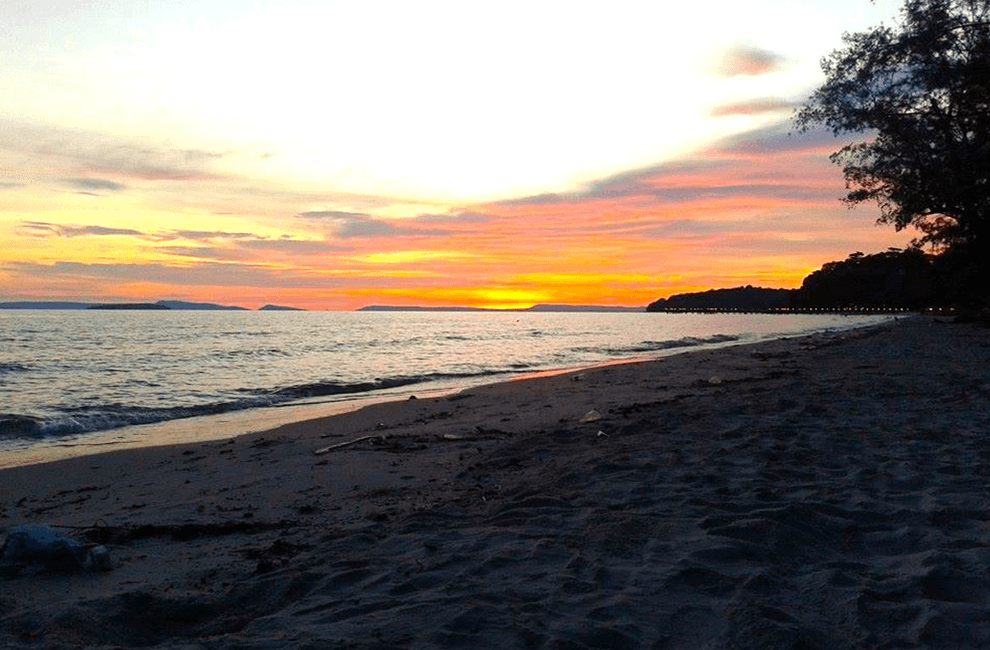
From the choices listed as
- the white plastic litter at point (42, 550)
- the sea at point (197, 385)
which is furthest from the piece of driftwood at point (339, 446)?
the white plastic litter at point (42, 550)

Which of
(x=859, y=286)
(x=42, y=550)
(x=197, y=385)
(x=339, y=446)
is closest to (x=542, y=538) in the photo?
(x=42, y=550)

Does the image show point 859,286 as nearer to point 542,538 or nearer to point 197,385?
point 197,385

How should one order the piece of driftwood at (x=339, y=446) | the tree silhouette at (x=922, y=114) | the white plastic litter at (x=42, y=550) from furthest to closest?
the tree silhouette at (x=922, y=114) < the piece of driftwood at (x=339, y=446) < the white plastic litter at (x=42, y=550)

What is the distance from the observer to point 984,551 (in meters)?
4.27

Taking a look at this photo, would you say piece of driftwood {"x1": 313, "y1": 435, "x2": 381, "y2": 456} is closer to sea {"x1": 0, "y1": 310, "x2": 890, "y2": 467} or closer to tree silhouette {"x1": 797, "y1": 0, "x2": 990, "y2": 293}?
sea {"x1": 0, "y1": 310, "x2": 890, "y2": 467}

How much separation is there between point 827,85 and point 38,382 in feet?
88.2

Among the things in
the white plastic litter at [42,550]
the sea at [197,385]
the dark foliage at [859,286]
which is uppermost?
the dark foliage at [859,286]

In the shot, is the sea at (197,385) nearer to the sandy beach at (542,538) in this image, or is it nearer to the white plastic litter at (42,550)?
the sandy beach at (542,538)

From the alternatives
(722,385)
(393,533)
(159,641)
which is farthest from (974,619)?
(722,385)

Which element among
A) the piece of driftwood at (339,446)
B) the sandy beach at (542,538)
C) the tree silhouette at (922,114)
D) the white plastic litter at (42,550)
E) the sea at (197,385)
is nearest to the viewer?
the sandy beach at (542,538)

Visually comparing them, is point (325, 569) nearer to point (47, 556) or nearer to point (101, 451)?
Answer: point (47, 556)

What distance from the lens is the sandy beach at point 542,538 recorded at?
3482mm

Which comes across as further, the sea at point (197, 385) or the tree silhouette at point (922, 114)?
the tree silhouette at point (922, 114)

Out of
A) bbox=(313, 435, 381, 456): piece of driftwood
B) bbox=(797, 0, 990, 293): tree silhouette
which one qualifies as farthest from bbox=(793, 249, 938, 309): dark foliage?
bbox=(313, 435, 381, 456): piece of driftwood
